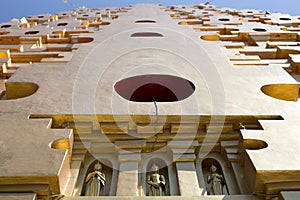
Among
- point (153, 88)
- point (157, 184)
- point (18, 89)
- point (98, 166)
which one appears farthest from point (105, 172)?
point (153, 88)

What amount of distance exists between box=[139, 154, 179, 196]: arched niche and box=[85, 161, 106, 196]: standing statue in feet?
2.17

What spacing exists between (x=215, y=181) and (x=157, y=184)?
A: 40.4 inches

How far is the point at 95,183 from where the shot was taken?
5977mm

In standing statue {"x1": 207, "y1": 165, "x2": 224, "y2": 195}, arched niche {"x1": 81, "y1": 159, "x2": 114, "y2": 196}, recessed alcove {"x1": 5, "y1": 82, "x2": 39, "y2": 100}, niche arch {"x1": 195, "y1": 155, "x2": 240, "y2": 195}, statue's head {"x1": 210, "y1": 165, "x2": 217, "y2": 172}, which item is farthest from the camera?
recessed alcove {"x1": 5, "y1": 82, "x2": 39, "y2": 100}

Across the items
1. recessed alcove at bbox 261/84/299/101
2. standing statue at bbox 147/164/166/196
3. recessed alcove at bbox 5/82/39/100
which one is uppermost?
recessed alcove at bbox 5/82/39/100

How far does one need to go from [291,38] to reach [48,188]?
14012mm

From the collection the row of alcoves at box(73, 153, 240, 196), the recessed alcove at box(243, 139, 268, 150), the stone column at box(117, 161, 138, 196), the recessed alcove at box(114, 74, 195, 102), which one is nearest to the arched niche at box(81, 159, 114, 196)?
the row of alcoves at box(73, 153, 240, 196)

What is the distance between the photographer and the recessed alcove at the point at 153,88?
10.8m

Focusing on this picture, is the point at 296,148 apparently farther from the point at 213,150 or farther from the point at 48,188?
the point at 48,188

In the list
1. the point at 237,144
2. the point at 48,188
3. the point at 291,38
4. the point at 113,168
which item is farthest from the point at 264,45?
the point at 48,188

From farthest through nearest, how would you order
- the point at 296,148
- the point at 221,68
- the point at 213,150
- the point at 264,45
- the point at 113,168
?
1. the point at 264,45
2. the point at 221,68
3. the point at 213,150
4. the point at 113,168
5. the point at 296,148

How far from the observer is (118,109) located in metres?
7.21

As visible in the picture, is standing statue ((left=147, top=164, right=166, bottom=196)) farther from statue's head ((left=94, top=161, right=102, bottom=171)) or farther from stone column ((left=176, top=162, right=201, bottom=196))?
statue's head ((left=94, top=161, right=102, bottom=171))

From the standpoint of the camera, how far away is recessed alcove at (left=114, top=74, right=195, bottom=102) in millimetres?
10766
